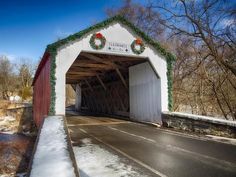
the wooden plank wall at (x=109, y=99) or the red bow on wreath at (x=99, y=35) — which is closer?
the red bow on wreath at (x=99, y=35)

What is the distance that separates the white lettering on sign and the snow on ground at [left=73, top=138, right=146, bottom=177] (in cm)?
600

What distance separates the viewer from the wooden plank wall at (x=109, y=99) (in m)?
15.9

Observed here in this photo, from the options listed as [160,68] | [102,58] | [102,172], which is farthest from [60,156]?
[102,58]

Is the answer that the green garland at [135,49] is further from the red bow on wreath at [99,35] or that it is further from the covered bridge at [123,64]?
the red bow on wreath at [99,35]

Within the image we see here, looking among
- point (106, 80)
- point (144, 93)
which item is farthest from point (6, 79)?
point (144, 93)

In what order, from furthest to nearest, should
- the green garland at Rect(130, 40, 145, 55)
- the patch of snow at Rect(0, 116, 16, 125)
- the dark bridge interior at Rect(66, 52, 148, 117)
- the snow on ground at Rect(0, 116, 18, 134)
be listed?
the patch of snow at Rect(0, 116, 16, 125) < the snow on ground at Rect(0, 116, 18, 134) < the dark bridge interior at Rect(66, 52, 148, 117) < the green garland at Rect(130, 40, 145, 55)

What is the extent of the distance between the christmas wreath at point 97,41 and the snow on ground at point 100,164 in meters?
5.68

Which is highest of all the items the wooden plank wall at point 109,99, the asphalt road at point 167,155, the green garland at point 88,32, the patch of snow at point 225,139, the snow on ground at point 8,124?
the green garland at point 88,32

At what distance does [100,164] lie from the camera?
481cm

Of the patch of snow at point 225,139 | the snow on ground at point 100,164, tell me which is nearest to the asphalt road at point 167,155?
the snow on ground at point 100,164

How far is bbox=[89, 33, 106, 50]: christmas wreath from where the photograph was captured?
10.9 metres

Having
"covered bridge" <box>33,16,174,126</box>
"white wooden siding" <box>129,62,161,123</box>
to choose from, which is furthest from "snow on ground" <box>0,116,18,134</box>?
"white wooden siding" <box>129,62,161,123</box>

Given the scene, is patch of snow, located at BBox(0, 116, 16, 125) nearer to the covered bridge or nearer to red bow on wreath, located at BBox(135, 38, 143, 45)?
the covered bridge

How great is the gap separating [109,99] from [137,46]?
295 inches
